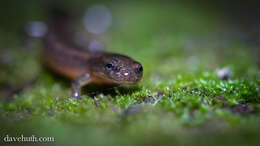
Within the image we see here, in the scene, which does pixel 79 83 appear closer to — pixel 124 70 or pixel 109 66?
pixel 109 66

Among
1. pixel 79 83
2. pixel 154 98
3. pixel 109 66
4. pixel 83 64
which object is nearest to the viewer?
pixel 154 98

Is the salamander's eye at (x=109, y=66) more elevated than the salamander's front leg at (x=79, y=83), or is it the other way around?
the salamander's eye at (x=109, y=66)

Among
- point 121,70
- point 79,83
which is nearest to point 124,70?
point 121,70

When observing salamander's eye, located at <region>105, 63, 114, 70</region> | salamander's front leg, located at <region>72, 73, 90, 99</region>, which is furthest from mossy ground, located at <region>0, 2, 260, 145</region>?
salamander's eye, located at <region>105, 63, 114, 70</region>

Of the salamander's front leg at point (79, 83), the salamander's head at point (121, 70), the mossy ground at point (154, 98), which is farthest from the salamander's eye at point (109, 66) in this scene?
the salamander's front leg at point (79, 83)

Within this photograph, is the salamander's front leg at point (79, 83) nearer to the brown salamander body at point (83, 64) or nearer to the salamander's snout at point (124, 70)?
the brown salamander body at point (83, 64)

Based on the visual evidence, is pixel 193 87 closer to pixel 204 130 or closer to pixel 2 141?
pixel 204 130

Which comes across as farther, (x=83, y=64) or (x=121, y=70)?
(x=83, y=64)
